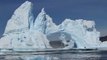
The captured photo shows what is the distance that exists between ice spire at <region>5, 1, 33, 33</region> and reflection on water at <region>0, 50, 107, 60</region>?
1312 millimetres

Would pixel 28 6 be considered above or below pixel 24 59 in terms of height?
above

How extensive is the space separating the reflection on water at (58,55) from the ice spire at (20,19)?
1.31 m

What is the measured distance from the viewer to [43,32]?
38250mm

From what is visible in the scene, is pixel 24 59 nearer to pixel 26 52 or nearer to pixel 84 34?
pixel 26 52

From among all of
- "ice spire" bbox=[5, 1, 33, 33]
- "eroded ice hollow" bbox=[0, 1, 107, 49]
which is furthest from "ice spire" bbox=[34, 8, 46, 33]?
"ice spire" bbox=[5, 1, 33, 33]

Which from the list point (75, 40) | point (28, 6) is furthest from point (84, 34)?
point (28, 6)

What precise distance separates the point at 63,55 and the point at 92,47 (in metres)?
1.44

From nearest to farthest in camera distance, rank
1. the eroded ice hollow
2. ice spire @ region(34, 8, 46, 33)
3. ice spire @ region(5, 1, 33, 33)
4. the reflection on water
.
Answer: the eroded ice hollow → ice spire @ region(34, 8, 46, 33) → ice spire @ region(5, 1, 33, 33) → the reflection on water

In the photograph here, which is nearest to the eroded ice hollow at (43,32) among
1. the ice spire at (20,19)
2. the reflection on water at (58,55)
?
the ice spire at (20,19)

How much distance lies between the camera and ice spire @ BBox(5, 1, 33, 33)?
126 ft

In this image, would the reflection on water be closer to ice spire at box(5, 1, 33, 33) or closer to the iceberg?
the iceberg

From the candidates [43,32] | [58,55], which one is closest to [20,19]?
[43,32]

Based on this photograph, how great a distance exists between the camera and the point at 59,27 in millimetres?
38344

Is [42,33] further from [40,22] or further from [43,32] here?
[40,22]
